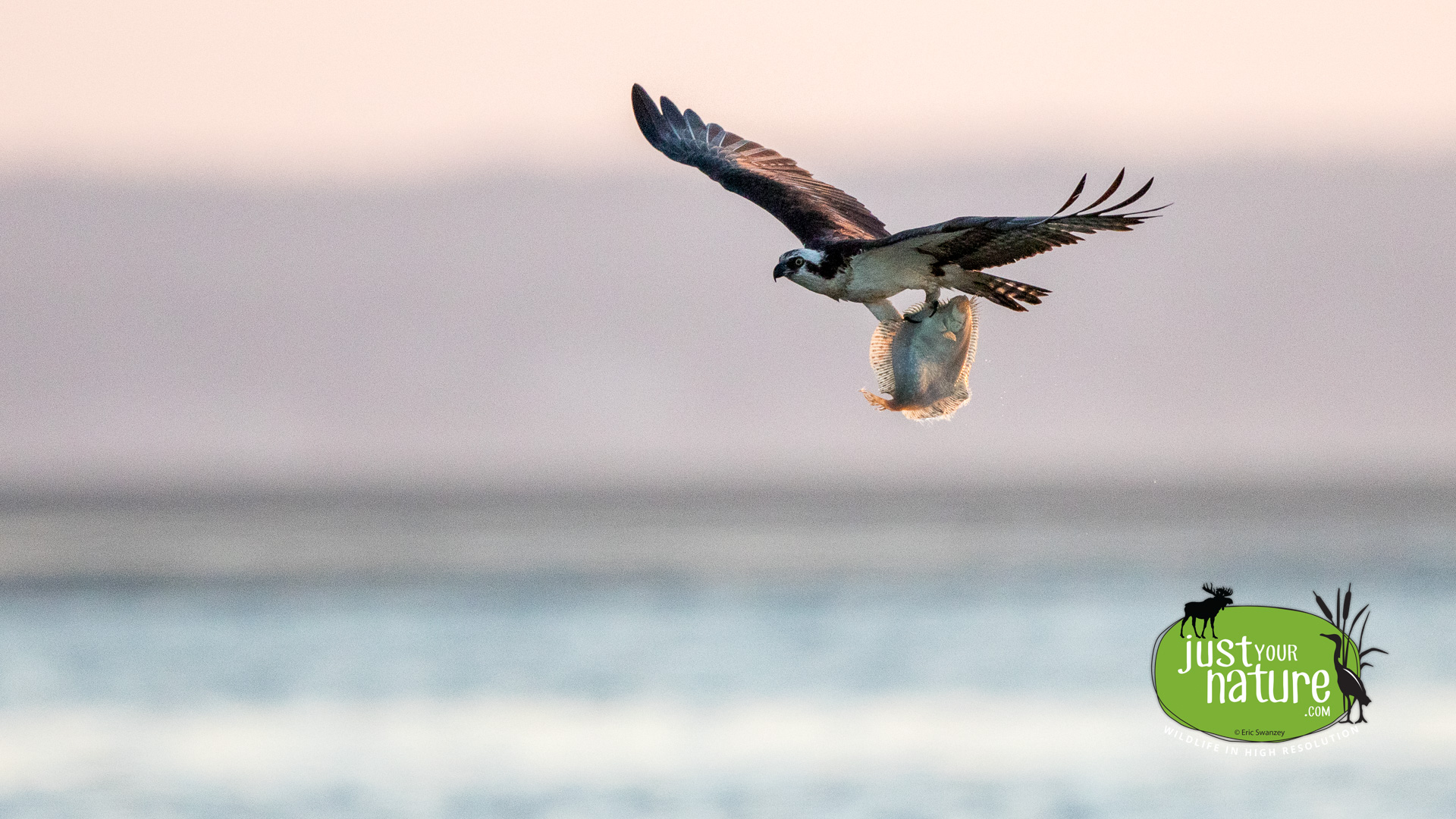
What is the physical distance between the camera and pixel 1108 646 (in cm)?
2869

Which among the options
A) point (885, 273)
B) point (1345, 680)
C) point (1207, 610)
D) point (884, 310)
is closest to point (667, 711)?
point (1345, 680)

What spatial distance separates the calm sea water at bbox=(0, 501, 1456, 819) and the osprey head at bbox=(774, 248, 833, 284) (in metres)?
10.9

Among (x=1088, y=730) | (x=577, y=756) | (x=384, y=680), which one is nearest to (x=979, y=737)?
(x=1088, y=730)

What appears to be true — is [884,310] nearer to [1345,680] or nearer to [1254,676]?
[1254,676]

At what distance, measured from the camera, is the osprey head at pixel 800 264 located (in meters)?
8.52

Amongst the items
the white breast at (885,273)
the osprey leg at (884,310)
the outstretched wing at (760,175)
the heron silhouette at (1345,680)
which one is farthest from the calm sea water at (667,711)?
the white breast at (885,273)

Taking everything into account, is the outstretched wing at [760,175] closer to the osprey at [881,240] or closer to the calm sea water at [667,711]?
the osprey at [881,240]

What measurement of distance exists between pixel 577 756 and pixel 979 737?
4538 millimetres

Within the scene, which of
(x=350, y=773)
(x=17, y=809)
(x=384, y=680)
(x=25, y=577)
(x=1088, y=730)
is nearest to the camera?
(x=17, y=809)

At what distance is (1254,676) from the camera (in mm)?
11836

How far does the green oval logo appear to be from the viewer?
1184 centimetres

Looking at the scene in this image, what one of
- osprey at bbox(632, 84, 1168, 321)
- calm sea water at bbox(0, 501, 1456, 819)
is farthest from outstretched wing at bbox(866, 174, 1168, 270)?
calm sea water at bbox(0, 501, 1456, 819)

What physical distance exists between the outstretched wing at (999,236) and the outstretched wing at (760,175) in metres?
0.89

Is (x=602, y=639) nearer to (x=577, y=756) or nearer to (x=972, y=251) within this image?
(x=577, y=756)
